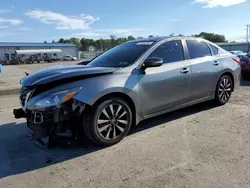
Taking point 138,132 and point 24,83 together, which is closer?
point 24,83

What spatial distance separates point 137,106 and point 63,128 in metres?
1.23

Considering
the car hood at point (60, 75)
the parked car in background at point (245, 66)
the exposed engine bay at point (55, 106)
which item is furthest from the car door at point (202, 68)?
the parked car in background at point (245, 66)

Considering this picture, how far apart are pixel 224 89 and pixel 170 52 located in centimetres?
190

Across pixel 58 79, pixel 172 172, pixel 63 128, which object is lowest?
pixel 172 172

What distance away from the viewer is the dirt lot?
294cm

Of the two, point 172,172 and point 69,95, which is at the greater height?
point 69,95

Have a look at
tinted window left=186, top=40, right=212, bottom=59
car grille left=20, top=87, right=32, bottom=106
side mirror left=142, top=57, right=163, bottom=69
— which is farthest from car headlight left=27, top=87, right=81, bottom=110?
tinted window left=186, top=40, right=212, bottom=59

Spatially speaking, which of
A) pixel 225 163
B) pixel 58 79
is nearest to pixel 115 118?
pixel 58 79

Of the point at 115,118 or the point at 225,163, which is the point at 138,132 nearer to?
the point at 115,118

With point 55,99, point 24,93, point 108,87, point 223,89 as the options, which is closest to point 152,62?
point 108,87

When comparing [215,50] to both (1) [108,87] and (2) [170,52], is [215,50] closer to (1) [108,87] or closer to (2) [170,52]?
(2) [170,52]

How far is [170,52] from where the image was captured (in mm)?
4812

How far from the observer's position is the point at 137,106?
4160 millimetres

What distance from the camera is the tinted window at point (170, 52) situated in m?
4.62
